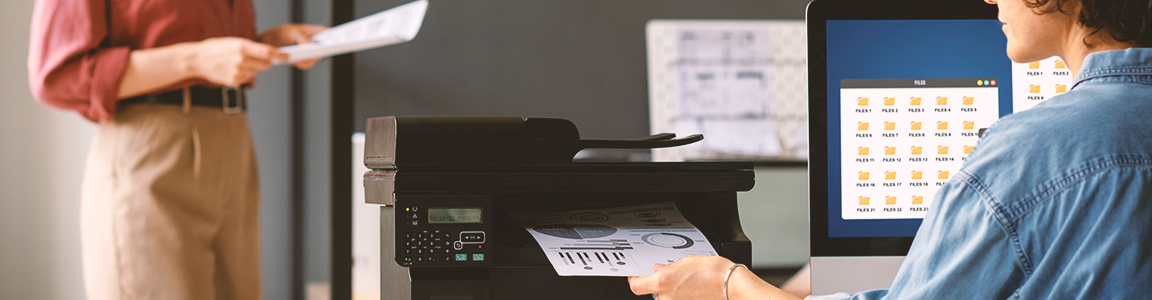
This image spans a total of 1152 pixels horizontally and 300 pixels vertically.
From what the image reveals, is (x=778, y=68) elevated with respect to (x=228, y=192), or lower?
elevated

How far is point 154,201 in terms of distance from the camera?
1.16 m

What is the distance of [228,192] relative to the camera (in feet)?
4.19

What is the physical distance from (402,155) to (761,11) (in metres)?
2.00

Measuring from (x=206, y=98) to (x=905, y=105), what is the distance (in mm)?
1158

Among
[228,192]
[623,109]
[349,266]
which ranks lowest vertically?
[349,266]

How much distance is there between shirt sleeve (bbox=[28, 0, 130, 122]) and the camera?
1120 millimetres

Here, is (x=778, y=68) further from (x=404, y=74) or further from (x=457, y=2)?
(x=404, y=74)

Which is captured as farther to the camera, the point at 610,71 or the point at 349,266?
the point at 610,71

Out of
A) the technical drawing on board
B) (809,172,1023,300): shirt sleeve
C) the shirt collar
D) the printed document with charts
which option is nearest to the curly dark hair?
the shirt collar

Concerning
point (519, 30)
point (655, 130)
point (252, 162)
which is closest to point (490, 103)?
point (519, 30)

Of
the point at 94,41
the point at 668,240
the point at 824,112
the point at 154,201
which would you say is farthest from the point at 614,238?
the point at 94,41

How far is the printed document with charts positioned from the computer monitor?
18cm

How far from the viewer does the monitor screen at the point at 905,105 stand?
83cm

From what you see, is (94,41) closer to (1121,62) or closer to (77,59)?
(77,59)
